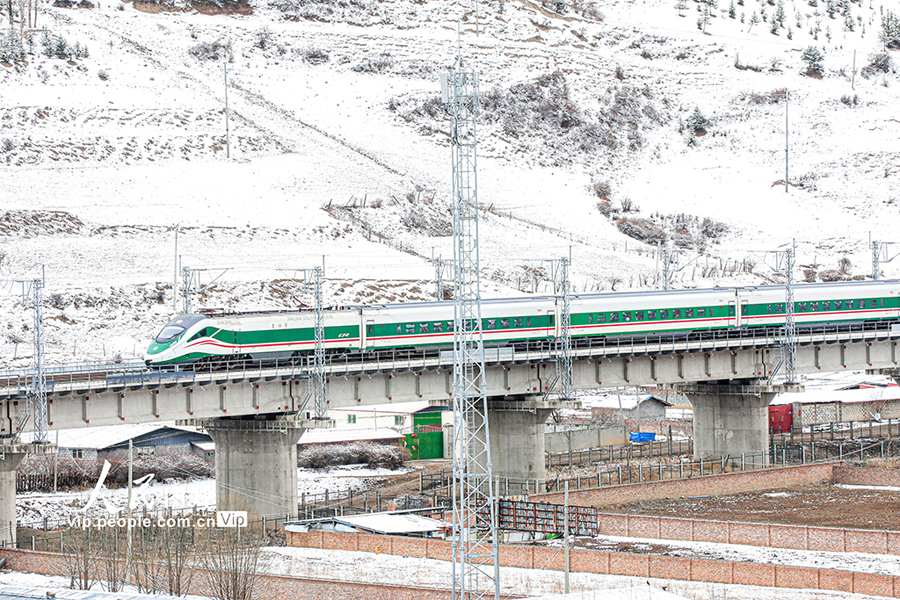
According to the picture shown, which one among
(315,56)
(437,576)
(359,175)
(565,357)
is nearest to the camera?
(437,576)

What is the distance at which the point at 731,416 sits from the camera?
255 feet

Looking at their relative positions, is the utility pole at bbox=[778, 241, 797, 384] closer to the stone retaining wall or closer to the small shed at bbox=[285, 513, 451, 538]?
the small shed at bbox=[285, 513, 451, 538]

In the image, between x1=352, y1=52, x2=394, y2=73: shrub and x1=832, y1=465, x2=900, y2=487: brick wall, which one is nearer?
x1=832, y1=465, x2=900, y2=487: brick wall

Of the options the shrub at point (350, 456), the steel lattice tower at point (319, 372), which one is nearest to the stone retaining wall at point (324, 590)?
the steel lattice tower at point (319, 372)

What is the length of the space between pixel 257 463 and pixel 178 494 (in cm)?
875

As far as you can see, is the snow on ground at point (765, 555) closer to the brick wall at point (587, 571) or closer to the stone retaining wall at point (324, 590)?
the brick wall at point (587, 571)

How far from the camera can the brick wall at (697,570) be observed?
134 ft

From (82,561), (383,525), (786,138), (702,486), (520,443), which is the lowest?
(702,486)

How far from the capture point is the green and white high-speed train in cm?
6112

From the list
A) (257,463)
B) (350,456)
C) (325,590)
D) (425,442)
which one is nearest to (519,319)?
(350,456)

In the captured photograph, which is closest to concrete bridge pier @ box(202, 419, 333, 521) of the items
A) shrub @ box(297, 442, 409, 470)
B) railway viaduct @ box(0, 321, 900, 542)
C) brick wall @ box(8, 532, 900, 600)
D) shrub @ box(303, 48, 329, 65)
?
railway viaduct @ box(0, 321, 900, 542)

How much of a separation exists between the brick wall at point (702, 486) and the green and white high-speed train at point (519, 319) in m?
A: 9.98

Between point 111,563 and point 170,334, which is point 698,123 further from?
point 111,563

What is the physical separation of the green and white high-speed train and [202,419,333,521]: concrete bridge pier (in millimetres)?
3584
